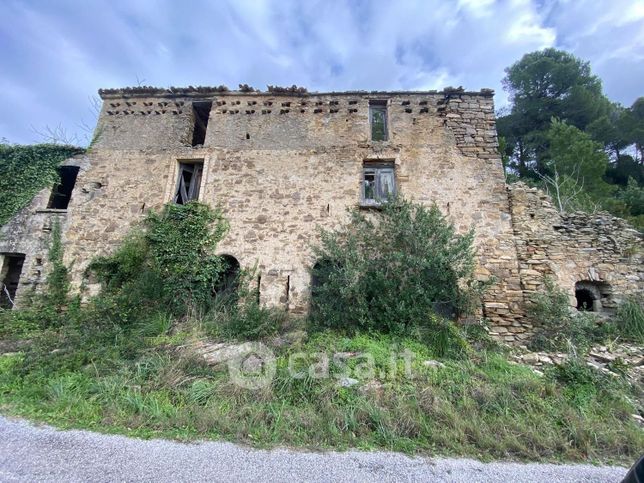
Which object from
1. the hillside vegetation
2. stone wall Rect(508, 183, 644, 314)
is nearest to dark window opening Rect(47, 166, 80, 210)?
the hillside vegetation

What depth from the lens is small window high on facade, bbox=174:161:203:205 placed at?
9.08 m

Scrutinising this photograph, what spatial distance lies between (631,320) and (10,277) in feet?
52.7

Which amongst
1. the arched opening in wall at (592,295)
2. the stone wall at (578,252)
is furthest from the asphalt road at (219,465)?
the arched opening in wall at (592,295)

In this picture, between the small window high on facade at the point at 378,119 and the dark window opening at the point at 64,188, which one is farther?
the small window high on facade at the point at 378,119

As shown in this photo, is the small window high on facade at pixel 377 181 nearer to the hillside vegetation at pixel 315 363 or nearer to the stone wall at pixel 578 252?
the hillside vegetation at pixel 315 363

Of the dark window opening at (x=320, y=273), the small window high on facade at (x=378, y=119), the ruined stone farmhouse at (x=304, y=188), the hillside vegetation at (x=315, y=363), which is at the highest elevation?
the small window high on facade at (x=378, y=119)

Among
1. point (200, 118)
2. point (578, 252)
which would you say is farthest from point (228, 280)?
point (578, 252)

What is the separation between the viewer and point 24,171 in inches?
353

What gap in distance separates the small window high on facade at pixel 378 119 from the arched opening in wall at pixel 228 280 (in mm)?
5632

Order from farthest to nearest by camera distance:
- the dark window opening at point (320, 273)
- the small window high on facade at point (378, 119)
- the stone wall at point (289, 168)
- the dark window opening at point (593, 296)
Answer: the small window high on facade at point (378, 119), the stone wall at point (289, 168), the dark window opening at point (593, 296), the dark window opening at point (320, 273)

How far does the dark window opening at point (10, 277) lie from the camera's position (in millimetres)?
8531

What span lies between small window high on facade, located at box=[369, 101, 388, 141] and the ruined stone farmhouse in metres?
0.04

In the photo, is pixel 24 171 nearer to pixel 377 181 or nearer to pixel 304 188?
pixel 304 188

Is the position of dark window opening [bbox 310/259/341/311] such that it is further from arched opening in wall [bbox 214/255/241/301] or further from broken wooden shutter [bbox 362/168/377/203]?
broken wooden shutter [bbox 362/168/377/203]
